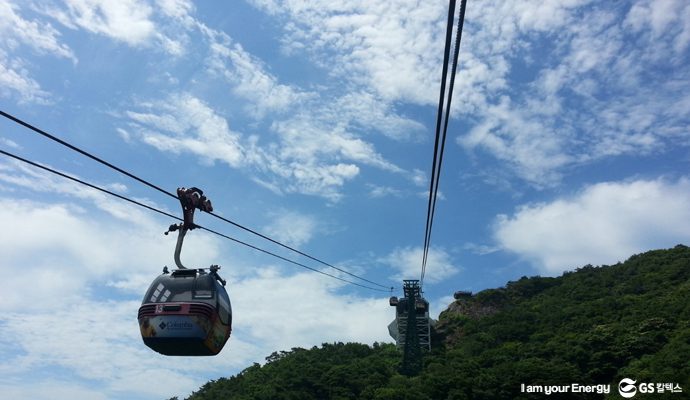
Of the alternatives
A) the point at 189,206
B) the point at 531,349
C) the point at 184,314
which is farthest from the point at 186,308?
the point at 531,349

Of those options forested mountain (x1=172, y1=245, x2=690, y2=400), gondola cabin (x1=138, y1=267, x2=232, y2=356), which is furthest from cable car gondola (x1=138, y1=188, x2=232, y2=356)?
forested mountain (x1=172, y1=245, x2=690, y2=400)

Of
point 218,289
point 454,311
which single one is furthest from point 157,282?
point 454,311

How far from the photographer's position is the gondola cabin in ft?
40.0

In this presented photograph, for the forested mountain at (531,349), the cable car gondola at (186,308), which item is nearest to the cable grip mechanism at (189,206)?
the cable car gondola at (186,308)

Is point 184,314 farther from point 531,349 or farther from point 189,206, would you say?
point 531,349

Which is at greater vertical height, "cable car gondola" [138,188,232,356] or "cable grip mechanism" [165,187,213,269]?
"cable grip mechanism" [165,187,213,269]

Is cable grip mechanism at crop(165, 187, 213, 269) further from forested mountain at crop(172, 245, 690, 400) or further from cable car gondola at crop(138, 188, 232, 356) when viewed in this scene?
forested mountain at crop(172, 245, 690, 400)

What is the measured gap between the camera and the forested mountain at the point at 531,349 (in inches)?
2158

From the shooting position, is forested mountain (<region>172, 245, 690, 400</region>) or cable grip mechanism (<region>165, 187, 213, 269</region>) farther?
forested mountain (<region>172, 245, 690, 400</region>)

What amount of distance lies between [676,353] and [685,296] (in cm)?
2364

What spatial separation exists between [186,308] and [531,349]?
6183 centimetres

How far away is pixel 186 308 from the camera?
40.1 feet

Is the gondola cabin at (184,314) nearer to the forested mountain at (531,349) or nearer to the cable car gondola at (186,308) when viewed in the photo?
the cable car gondola at (186,308)

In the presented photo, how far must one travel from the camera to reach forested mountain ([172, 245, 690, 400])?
5481 centimetres
